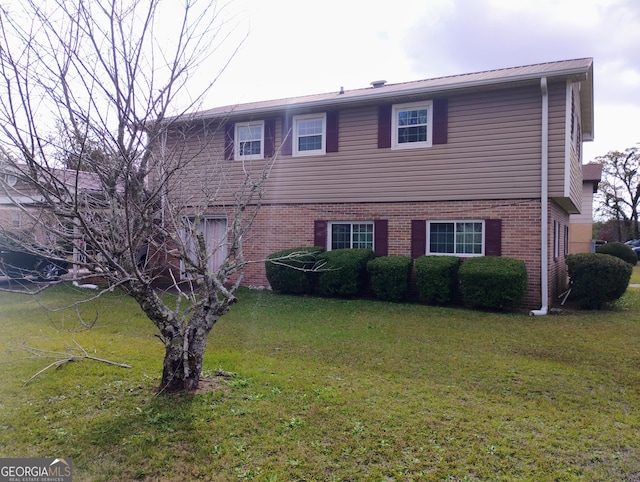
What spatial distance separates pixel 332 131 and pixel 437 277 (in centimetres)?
458

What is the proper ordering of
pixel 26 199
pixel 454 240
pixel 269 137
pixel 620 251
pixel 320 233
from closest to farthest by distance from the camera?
pixel 26 199, pixel 454 240, pixel 320 233, pixel 269 137, pixel 620 251

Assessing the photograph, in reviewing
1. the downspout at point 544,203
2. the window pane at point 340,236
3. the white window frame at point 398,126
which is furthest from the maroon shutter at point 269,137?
the downspout at point 544,203

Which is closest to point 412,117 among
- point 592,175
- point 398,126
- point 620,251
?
point 398,126

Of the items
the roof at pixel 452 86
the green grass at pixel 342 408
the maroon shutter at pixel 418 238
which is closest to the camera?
the green grass at pixel 342 408

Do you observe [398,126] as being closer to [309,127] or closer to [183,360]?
[309,127]

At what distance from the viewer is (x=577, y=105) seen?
11.8 m

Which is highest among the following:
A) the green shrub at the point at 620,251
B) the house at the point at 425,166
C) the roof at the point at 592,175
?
the roof at the point at 592,175

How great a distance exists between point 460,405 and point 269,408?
1772 millimetres

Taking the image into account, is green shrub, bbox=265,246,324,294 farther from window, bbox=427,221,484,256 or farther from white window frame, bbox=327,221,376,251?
window, bbox=427,221,484,256

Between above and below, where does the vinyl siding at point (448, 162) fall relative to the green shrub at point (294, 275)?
above

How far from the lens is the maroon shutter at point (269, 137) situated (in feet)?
39.4

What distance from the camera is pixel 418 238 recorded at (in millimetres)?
10508

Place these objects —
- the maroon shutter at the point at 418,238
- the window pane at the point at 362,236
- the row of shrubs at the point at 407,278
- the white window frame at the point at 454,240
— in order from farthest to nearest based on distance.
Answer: the window pane at the point at 362,236
the maroon shutter at the point at 418,238
the white window frame at the point at 454,240
the row of shrubs at the point at 407,278

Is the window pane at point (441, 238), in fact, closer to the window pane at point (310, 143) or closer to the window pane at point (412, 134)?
the window pane at point (412, 134)
